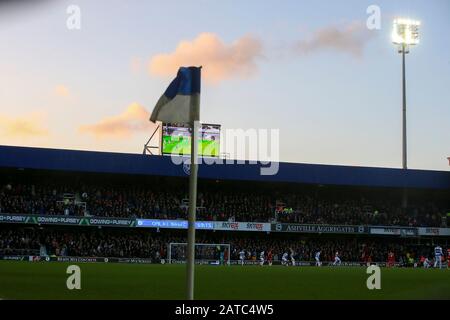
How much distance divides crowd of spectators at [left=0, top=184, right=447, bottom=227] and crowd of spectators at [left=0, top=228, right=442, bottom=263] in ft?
6.51

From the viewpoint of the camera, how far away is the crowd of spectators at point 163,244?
50500 millimetres

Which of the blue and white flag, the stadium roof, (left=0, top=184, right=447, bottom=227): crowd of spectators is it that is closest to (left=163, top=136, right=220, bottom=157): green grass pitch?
the stadium roof

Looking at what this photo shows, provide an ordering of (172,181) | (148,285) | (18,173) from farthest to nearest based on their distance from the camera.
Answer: (172,181), (18,173), (148,285)

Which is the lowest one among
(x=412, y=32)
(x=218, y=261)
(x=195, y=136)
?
(x=218, y=261)

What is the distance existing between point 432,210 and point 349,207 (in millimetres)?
8649

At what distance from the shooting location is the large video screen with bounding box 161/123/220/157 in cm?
5741

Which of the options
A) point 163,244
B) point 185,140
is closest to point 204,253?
point 163,244

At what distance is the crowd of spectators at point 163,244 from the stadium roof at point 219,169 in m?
4.80

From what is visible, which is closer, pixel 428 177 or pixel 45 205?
pixel 45 205
